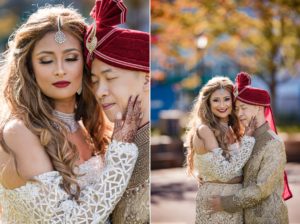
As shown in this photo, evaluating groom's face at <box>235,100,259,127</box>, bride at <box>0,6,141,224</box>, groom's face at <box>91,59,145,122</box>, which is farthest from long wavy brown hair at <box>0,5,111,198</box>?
groom's face at <box>235,100,259,127</box>

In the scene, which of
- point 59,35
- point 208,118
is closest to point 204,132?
point 208,118

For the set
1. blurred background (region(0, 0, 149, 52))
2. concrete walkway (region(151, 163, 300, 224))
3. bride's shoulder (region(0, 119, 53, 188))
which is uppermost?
blurred background (region(0, 0, 149, 52))

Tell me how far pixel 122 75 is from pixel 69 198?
387 mm

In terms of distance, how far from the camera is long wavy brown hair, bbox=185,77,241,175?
1669mm

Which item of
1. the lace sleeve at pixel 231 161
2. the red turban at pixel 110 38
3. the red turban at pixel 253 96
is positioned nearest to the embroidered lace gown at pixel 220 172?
the lace sleeve at pixel 231 161

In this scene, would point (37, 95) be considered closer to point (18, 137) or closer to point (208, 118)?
point (18, 137)

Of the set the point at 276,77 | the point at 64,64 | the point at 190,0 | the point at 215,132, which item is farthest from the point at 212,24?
the point at 64,64

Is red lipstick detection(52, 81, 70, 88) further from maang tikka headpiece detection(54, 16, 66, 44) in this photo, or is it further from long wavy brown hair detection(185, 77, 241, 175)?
long wavy brown hair detection(185, 77, 241, 175)

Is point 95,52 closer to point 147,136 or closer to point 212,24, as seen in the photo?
point 147,136

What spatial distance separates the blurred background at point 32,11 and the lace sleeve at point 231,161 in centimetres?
50

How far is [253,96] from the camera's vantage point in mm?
1680

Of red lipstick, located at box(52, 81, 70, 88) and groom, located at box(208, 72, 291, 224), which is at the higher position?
red lipstick, located at box(52, 81, 70, 88)

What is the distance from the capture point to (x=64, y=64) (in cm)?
139

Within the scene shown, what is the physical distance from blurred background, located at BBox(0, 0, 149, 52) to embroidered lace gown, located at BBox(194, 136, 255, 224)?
50cm
